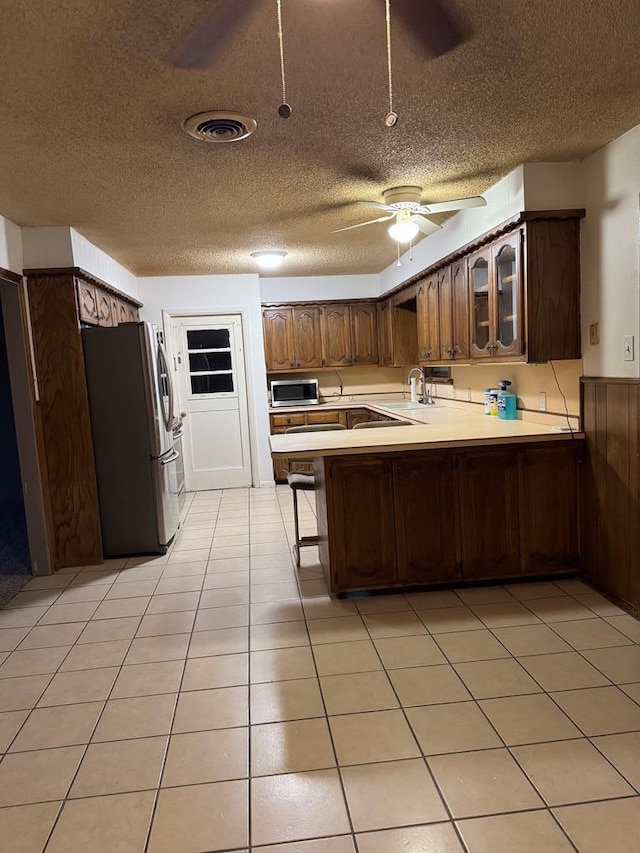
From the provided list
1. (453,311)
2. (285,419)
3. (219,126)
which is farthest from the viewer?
(285,419)

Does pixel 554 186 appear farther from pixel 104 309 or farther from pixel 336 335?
pixel 336 335

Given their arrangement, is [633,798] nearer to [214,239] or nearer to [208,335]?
[214,239]

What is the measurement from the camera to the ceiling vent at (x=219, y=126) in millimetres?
2301

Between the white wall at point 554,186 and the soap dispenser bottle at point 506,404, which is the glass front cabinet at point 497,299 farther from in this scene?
the soap dispenser bottle at point 506,404

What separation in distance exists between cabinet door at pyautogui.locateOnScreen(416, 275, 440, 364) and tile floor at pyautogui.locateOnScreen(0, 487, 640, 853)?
2.15 metres

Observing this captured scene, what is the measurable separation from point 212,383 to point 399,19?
16.4ft

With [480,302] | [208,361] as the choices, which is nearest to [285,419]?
[208,361]

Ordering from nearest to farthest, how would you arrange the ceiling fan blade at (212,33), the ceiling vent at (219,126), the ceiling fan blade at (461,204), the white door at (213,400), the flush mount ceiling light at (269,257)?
1. the ceiling fan blade at (212,33)
2. the ceiling vent at (219,126)
3. the ceiling fan blade at (461,204)
4. the flush mount ceiling light at (269,257)
5. the white door at (213,400)

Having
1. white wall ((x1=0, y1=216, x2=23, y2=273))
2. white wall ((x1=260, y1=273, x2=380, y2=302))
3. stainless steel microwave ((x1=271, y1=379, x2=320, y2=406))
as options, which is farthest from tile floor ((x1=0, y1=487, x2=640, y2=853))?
white wall ((x1=260, y1=273, x2=380, y2=302))

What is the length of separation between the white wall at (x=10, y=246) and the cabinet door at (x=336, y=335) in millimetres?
A: 3583

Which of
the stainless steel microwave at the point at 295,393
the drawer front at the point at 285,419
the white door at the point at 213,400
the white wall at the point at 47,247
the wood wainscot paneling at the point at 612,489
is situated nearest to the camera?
the wood wainscot paneling at the point at 612,489

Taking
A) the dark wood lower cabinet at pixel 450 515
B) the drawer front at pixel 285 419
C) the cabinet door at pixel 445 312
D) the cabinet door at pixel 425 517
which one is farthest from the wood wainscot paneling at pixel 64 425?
the drawer front at pixel 285 419

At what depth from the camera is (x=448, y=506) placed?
3287mm

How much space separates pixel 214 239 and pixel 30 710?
342 cm
